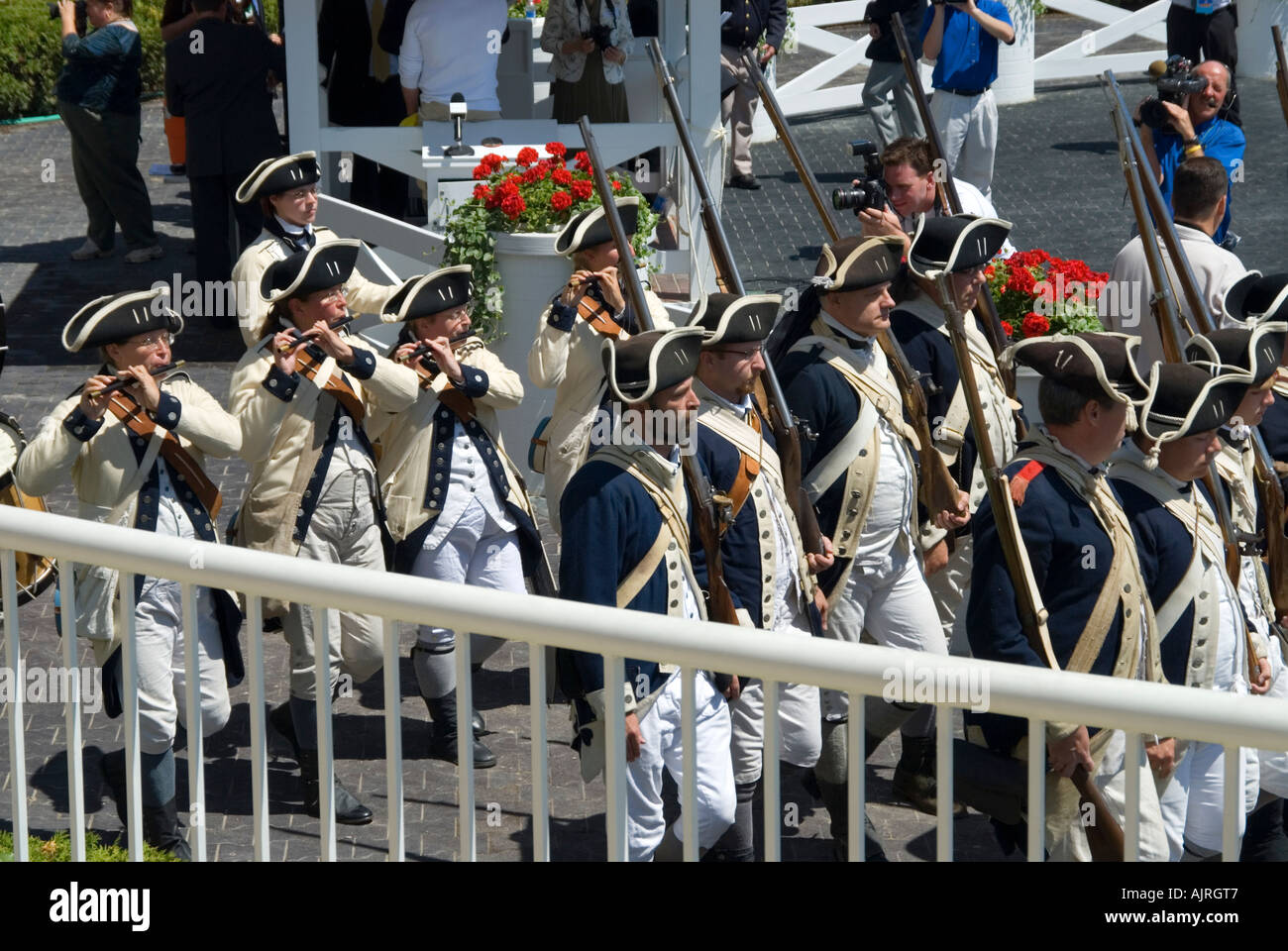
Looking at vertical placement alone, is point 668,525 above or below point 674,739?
above

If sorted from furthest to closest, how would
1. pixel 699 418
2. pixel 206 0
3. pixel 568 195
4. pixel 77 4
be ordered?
pixel 77 4 < pixel 206 0 < pixel 568 195 < pixel 699 418

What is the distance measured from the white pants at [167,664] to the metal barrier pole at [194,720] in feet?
4.77

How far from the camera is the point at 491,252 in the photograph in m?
9.84

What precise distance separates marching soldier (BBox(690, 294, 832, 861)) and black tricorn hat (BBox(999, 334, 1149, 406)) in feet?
2.71

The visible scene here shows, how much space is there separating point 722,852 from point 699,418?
1.34 m

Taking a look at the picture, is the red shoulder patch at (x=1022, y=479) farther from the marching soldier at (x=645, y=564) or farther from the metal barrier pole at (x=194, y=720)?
the metal barrier pole at (x=194, y=720)

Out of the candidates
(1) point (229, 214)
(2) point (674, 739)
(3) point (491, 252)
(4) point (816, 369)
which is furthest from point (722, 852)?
(1) point (229, 214)

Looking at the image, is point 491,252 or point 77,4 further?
point 77,4

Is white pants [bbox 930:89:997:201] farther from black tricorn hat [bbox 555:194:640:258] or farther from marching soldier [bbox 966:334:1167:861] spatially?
marching soldier [bbox 966:334:1167:861]

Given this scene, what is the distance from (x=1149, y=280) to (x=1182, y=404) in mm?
2725

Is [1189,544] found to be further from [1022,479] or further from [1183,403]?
[1022,479]

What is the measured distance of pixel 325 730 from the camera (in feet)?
13.7

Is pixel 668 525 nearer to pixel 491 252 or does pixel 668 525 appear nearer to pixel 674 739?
pixel 674 739

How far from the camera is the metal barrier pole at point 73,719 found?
4.36m
